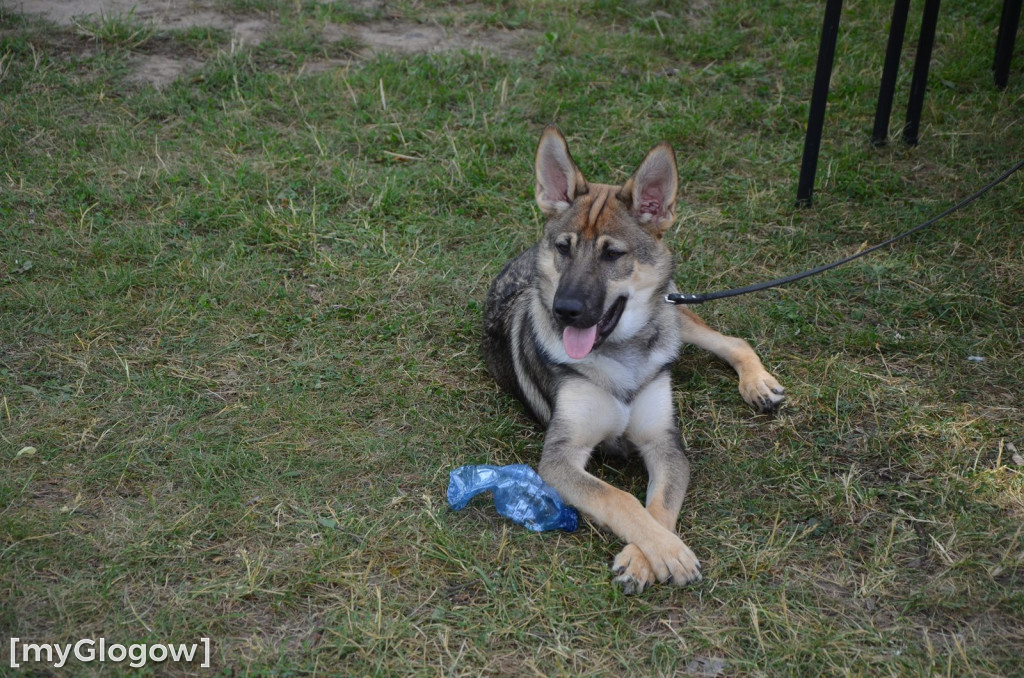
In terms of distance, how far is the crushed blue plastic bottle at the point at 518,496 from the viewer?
4055mm

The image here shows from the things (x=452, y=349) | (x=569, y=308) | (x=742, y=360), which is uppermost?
(x=569, y=308)

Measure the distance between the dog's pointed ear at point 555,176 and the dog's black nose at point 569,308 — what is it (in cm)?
66

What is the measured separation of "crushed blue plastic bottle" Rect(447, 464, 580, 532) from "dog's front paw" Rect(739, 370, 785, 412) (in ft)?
4.14

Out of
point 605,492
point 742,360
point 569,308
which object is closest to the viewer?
point 605,492

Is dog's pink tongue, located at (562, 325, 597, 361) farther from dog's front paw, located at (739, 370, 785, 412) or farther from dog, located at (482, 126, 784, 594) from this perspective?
dog's front paw, located at (739, 370, 785, 412)

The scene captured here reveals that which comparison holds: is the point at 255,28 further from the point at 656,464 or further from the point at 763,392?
the point at 656,464

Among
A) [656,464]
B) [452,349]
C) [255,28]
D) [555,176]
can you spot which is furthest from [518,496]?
[255,28]

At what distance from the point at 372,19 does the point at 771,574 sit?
666cm

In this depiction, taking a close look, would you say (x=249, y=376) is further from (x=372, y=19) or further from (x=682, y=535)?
(x=372, y=19)

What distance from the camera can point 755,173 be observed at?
22.3 feet

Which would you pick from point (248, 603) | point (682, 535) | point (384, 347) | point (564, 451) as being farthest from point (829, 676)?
point (384, 347)

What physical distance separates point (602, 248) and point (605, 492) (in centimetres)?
112

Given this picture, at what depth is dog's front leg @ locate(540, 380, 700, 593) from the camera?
3.68 metres

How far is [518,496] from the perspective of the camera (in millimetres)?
4117
